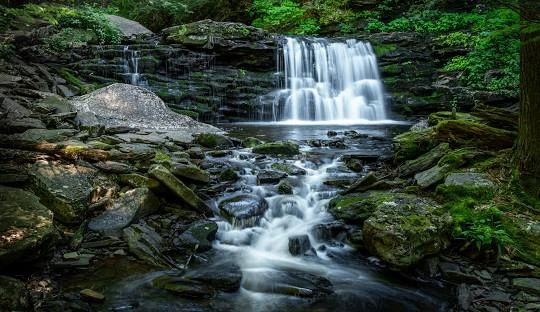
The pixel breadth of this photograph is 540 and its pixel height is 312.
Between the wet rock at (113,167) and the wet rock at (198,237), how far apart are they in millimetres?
1362

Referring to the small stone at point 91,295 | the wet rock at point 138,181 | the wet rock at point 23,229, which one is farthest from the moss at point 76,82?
the small stone at point 91,295

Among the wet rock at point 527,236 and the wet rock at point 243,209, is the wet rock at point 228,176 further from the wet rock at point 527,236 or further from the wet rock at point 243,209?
the wet rock at point 527,236

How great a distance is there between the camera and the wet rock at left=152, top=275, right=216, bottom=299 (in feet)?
13.1

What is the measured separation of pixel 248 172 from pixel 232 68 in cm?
1034

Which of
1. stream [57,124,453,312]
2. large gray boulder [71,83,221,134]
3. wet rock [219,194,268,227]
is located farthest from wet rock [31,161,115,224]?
large gray boulder [71,83,221,134]

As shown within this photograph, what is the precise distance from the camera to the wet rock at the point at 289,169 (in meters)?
7.48

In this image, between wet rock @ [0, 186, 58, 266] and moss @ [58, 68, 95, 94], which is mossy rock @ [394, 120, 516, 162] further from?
moss @ [58, 68, 95, 94]

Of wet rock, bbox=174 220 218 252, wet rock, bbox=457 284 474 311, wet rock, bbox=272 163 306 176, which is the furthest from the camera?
wet rock, bbox=272 163 306 176

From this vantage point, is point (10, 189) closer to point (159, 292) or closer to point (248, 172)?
point (159, 292)

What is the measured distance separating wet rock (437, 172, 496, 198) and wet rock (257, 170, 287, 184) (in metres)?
2.66

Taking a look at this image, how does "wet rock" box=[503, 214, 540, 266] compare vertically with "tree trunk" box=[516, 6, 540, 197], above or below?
below

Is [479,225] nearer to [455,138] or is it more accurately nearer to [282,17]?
[455,138]

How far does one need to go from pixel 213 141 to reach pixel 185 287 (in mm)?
5502

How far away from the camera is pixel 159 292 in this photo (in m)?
4.03
